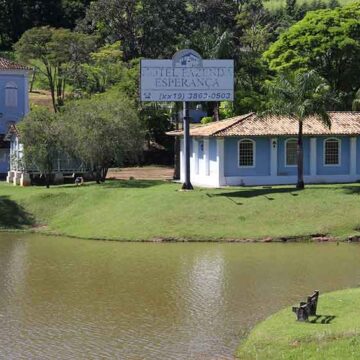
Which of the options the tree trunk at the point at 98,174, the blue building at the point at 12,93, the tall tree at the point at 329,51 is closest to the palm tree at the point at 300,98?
the tree trunk at the point at 98,174

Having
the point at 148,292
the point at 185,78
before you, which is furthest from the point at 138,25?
the point at 148,292

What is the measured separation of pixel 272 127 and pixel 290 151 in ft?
6.35

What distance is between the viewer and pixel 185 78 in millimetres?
41500

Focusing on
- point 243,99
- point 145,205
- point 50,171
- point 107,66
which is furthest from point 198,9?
point 145,205

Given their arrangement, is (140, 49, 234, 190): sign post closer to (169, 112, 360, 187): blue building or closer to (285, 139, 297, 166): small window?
(169, 112, 360, 187): blue building

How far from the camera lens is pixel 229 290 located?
22031mm

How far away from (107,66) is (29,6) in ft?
146

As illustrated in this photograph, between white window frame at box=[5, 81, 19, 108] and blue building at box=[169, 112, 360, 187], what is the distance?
24.5 meters

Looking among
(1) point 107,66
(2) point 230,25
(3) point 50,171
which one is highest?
(2) point 230,25

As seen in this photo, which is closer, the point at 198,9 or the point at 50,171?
the point at 50,171

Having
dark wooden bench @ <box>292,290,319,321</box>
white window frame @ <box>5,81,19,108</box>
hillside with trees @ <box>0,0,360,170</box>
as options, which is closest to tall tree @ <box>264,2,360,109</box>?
hillside with trees @ <box>0,0,360,170</box>

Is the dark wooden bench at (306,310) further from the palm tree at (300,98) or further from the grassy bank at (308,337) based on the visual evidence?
the palm tree at (300,98)

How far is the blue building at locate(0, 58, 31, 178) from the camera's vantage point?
64.3 metres

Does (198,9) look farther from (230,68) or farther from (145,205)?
(145,205)
